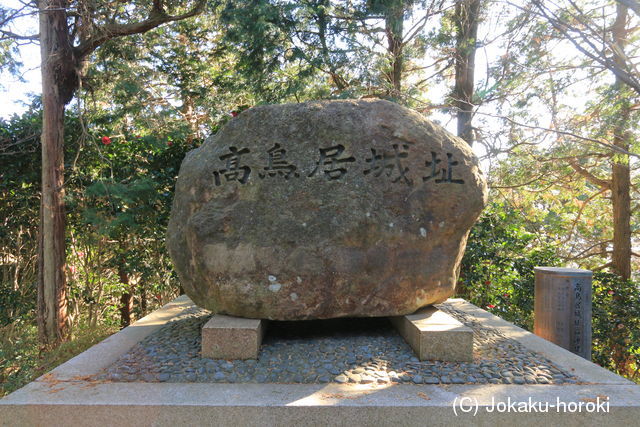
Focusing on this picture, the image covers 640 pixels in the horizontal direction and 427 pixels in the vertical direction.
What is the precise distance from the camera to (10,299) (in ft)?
17.3

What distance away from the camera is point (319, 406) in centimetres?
232

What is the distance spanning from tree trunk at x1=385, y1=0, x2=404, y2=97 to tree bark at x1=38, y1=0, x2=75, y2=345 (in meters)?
4.77

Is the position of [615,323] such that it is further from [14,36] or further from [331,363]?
[14,36]

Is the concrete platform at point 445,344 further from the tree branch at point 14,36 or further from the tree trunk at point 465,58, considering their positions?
the tree branch at point 14,36

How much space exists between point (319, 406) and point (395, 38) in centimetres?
662

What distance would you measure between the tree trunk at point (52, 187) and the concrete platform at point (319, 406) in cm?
301

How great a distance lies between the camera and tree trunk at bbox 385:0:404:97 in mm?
6012

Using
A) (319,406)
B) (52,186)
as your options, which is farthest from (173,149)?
(319,406)

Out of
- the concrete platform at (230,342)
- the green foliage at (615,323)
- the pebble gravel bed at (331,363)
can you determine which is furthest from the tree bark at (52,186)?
the green foliage at (615,323)

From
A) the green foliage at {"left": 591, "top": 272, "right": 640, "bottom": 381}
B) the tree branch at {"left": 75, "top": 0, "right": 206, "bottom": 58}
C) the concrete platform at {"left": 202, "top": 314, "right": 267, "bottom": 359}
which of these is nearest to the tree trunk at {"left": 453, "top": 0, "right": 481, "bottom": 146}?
the green foliage at {"left": 591, "top": 272, "right": 640, "bottom": 381}

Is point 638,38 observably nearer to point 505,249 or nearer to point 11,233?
point 505,249

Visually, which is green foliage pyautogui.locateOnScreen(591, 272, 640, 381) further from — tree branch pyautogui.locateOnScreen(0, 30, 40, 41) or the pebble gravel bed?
tree branch pyautogui.locateOnScreen(0, 30, 40, 41)

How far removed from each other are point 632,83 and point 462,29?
3042 mm

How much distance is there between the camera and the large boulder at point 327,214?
3195 mm
